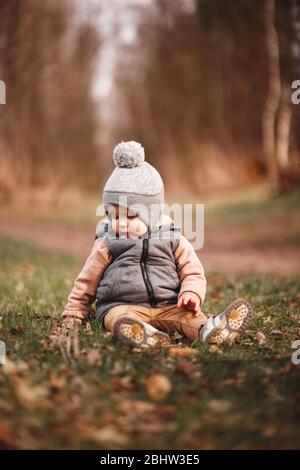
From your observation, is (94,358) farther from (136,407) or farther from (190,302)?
(190,302)

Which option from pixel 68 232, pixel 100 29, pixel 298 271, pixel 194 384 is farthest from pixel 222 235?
pixel 100 29

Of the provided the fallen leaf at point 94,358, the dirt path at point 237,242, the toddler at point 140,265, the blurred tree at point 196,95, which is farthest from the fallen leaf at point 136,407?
the blurred tree at point 196,95

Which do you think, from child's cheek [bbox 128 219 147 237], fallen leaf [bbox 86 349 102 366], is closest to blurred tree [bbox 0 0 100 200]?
child's cheek [bbox 128 219 147 237]

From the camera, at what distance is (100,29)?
23.8 m

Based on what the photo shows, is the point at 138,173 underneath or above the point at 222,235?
above

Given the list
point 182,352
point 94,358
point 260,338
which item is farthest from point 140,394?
point 260,338

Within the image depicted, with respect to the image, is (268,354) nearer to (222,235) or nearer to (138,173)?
(138,173)

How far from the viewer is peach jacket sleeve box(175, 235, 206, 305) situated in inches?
131

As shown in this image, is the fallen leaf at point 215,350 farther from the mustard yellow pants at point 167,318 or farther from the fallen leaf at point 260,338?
the fallen leaf at point 260,338

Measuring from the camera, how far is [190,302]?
327 cm

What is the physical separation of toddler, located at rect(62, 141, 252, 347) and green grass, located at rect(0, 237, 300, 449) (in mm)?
158

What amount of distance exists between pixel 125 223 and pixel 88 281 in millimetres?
438

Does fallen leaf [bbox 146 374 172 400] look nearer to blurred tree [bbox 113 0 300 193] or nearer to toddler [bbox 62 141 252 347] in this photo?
toddler [bbox 62 141 252 347]
